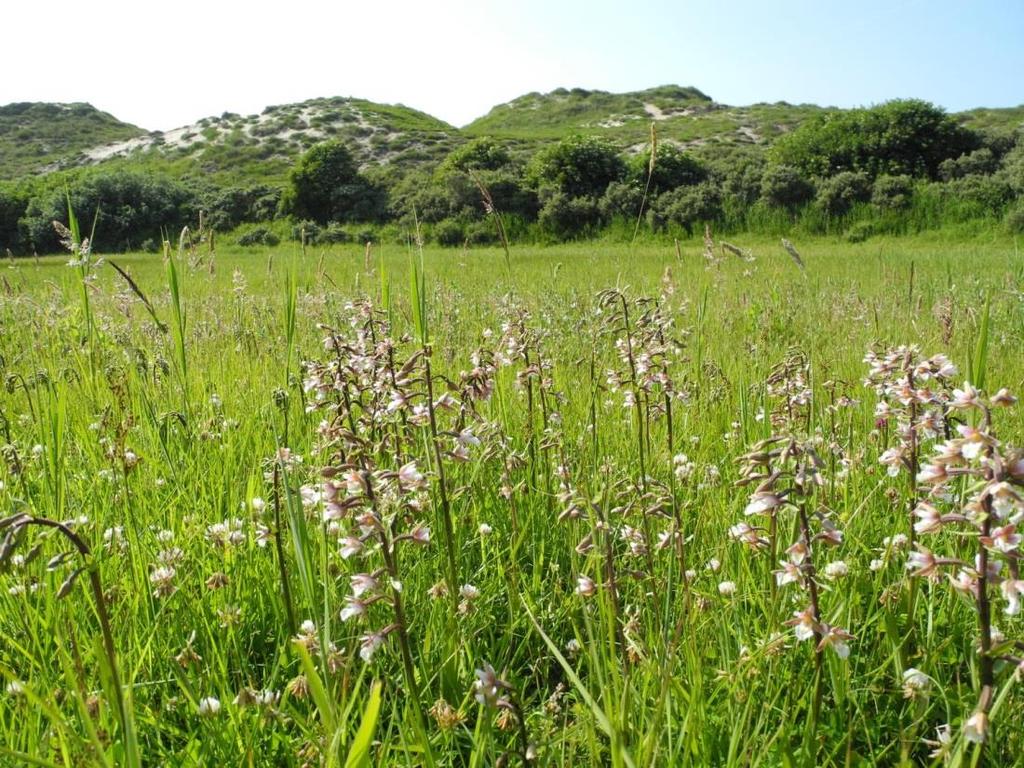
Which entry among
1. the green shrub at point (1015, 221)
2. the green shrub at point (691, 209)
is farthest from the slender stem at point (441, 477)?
the green shrub at point (691, 209)

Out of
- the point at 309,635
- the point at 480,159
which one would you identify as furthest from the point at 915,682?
the point at 480,159

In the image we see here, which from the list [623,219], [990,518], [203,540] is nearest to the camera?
[990,518]

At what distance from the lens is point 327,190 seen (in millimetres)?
51406

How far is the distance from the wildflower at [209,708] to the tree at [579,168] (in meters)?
39.3

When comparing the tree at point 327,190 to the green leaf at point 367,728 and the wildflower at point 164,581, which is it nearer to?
the wildflower at point 164,581

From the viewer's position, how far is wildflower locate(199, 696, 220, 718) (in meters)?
1.70

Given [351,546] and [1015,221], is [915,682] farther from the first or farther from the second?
[1015,221]

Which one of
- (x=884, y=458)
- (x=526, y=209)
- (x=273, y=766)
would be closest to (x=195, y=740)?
(x=273, y=766)

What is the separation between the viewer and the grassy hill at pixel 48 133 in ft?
317

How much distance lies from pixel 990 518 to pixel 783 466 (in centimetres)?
50

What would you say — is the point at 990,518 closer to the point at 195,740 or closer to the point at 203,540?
the point at 195,740

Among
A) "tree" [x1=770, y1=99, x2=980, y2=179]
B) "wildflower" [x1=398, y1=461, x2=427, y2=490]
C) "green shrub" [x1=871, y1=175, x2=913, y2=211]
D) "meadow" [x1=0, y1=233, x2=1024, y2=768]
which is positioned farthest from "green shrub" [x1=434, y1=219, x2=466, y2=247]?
"wildflower" [x1=398, y1=461, x2=427, y2=490]

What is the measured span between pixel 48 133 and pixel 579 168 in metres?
114

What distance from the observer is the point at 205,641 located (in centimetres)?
220
